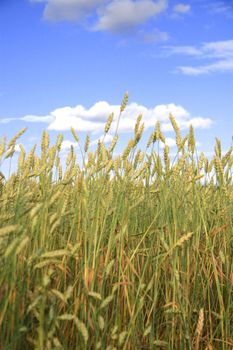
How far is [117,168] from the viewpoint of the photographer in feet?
10.2

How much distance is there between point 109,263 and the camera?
2.38 metres

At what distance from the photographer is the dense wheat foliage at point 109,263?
205 cm

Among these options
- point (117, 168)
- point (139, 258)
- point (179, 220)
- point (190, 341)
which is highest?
point (117, 168)

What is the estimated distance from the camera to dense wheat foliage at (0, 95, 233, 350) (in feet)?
6.73

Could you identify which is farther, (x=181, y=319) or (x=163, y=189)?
(x=163, y=189)

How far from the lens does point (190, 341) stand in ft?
8.71

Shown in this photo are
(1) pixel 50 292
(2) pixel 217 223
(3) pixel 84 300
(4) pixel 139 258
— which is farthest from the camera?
(2) pixel 217 223

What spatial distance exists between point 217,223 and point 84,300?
1308 millimetres

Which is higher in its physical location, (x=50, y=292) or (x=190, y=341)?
(x=50, y=292)

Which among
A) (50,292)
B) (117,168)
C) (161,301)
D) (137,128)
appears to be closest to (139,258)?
(161,301)

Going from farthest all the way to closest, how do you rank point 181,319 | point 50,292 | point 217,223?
1. point 217,223
2. point 181,319
3. point 50,292

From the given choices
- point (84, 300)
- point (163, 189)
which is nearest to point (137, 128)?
point (163, 189)

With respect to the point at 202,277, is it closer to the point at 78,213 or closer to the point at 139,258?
the point at 139,258

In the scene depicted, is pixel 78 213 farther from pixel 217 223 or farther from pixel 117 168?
pixel 217 223
